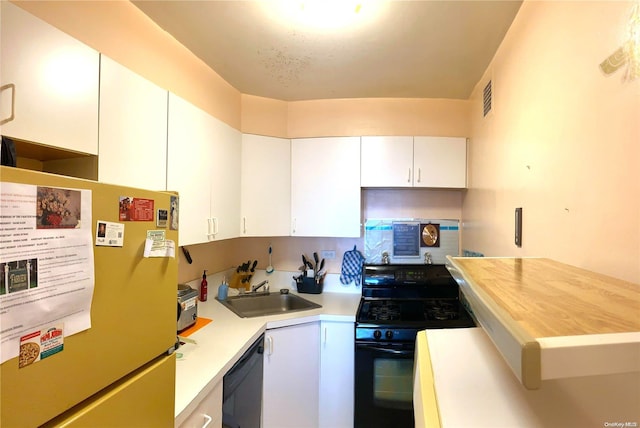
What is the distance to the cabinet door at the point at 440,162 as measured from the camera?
2.26 meters

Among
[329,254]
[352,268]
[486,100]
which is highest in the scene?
[486,100]

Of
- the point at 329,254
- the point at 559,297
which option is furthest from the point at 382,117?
the point at 559,297

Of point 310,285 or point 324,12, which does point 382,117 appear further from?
point 310,285

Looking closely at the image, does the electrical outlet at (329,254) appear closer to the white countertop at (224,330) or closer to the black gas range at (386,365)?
the white countertop at (224,330)

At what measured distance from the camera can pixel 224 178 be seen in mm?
1970

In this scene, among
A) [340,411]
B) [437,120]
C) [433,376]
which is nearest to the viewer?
[433,376]

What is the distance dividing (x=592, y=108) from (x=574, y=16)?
13.2 inches

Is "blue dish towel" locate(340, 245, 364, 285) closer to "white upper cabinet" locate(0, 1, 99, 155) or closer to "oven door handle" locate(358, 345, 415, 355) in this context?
"oven door handle" locate(358, 345, 415, 355)

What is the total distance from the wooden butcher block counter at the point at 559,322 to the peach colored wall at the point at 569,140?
0.17 metres

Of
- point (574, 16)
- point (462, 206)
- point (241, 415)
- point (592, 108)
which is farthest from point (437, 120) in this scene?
point (241, 415)

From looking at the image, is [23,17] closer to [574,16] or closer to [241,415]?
[574,16]

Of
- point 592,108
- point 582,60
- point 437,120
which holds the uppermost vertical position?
point 437,120

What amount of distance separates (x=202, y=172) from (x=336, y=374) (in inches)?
63.8

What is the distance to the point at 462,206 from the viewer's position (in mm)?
2475
